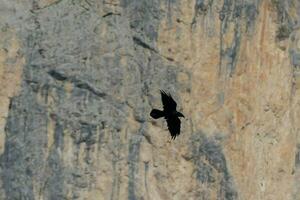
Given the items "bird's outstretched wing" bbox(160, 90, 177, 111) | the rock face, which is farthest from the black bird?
the rock face

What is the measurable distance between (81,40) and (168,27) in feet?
5.79

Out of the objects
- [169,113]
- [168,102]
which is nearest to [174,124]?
[169,113]

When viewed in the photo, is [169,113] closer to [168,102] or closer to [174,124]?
[168,102]

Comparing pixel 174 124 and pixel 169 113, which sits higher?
pixel 169 113

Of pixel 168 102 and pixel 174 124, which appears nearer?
pixel 168 102

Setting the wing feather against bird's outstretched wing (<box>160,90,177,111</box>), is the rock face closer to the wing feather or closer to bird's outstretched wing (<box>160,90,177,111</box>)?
the wing feather

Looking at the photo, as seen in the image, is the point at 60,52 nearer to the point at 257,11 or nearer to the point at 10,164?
the point at 10,164

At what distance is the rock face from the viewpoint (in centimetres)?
2983

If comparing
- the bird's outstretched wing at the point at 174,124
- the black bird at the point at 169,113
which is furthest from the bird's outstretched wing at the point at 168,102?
the bird's outstretched wing at the point at 174,124

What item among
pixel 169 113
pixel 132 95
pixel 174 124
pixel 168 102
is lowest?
pixel 174 124

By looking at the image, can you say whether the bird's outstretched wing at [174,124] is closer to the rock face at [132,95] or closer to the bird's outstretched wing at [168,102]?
the bird's outstretched wing at [168,102]

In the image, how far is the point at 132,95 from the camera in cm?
3072

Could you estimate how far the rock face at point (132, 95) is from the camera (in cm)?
2983

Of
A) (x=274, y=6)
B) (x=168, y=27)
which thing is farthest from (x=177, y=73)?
(x=274, y=6)
